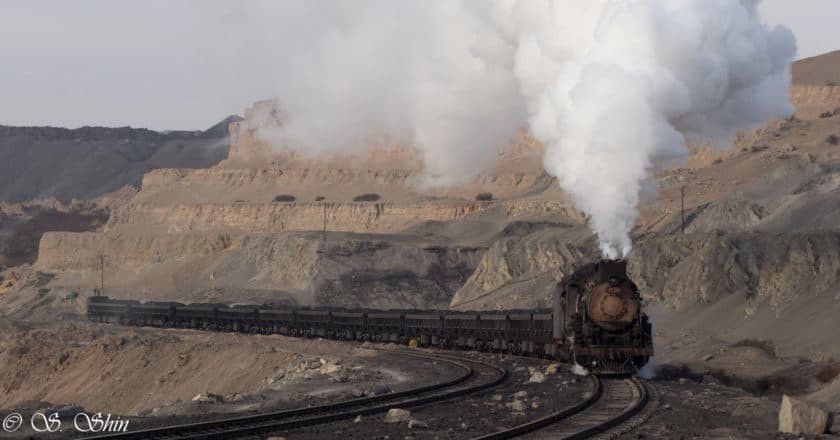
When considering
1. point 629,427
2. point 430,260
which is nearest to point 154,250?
point 430,260

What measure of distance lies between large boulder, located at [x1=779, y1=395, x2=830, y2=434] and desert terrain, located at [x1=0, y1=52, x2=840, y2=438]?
1.99 ft

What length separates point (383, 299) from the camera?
110 metres

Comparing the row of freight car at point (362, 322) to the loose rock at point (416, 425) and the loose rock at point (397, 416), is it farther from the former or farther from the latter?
the loose rock at point (416, 425)

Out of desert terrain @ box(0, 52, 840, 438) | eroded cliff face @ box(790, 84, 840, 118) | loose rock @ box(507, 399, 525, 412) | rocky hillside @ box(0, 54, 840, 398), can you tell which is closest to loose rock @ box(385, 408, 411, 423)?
loose rock @ box(507, 399, 525, 412)

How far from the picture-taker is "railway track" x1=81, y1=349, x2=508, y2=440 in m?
20.8

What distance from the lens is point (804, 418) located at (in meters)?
21.4

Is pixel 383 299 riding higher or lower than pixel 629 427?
higher

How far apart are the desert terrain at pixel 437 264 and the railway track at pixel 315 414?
360 cm

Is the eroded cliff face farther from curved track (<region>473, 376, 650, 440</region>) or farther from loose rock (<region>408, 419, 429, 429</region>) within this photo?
loose rock (<region>408, 419, 429, 429</region>)

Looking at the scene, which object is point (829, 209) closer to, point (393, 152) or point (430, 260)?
point (430, 260)

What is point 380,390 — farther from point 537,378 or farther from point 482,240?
point 482,240

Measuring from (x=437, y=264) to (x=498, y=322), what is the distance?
66049mm

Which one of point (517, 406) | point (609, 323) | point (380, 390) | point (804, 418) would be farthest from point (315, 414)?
point (609, 323)

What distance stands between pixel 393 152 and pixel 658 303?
122579mm
